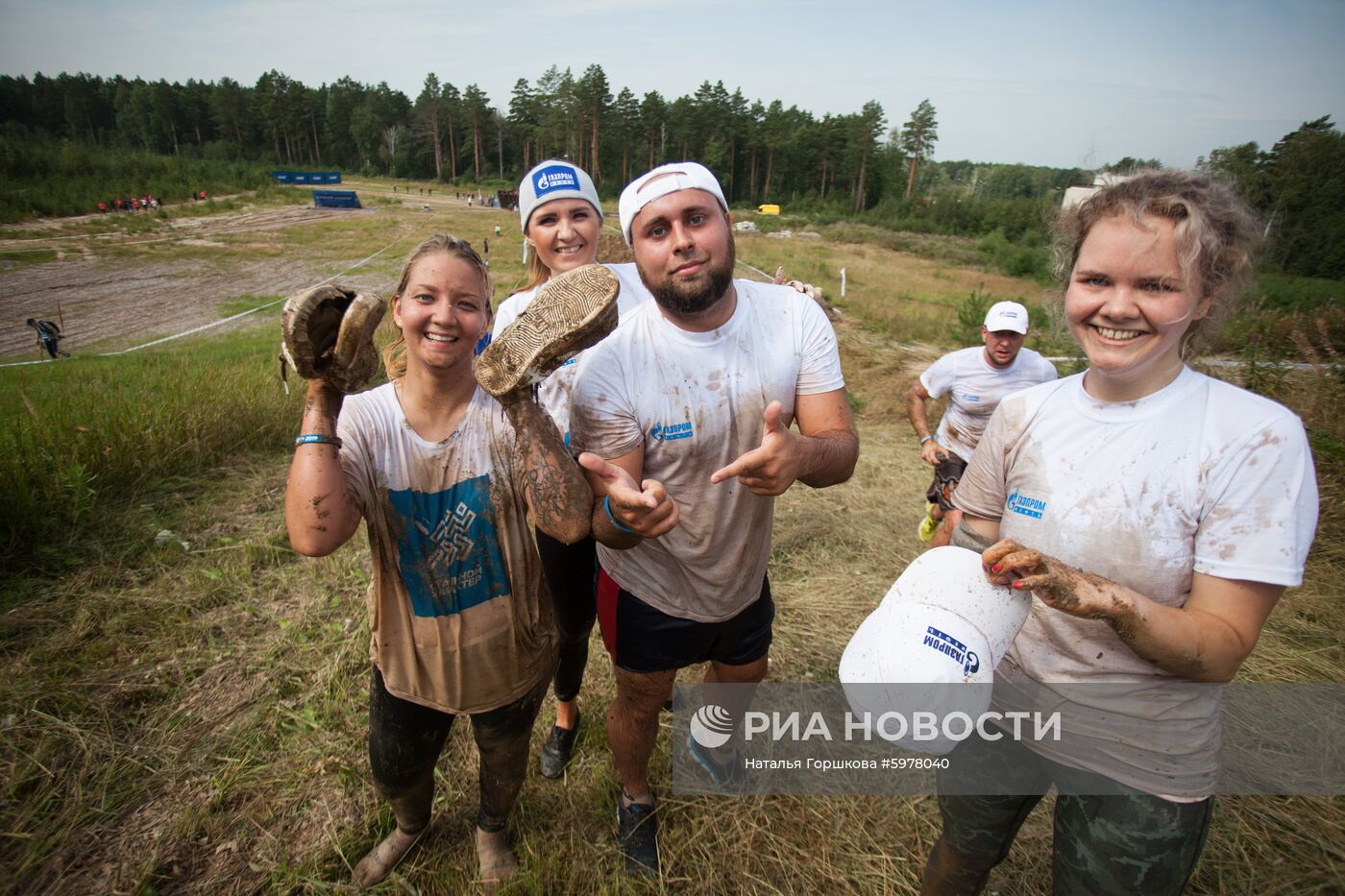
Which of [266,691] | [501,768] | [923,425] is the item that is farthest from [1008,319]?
[266,691]

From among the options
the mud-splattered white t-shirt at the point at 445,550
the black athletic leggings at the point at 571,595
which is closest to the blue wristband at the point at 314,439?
the mud-splattered white t-shirt at the point at 445,550

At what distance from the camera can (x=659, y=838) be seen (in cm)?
246

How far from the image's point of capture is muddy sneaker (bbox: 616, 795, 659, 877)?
2354 millimetres

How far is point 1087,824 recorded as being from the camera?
151 cm

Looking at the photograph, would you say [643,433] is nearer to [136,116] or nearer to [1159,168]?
[1159,168]

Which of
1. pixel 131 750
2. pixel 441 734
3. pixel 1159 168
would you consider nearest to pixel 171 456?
pixel 131 750

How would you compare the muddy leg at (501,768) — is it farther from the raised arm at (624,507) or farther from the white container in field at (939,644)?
the white container in field at (939,644)

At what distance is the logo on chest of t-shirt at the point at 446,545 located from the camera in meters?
1.84

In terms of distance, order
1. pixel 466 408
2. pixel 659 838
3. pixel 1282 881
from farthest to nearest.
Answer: pixel 659 838
pixel 1282 881
pixel 466 408

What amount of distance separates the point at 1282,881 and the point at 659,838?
96.0 inches

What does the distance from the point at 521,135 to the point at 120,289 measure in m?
53.3

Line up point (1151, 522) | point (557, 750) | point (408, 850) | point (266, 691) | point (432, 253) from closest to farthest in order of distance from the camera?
1. point (1151, 522)
2. point (432, 253)
3. point (408, 850)
4. point (557, 750)
5. point (266, 691)

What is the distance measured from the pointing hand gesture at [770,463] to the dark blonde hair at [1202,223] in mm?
951

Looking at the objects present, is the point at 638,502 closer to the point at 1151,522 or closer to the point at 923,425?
the point at 1151,522
